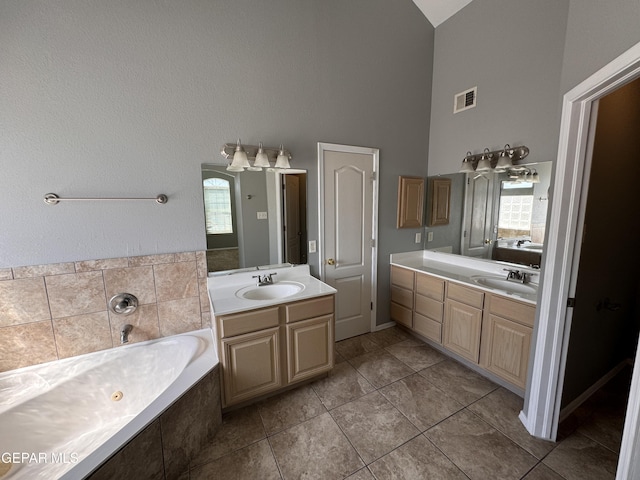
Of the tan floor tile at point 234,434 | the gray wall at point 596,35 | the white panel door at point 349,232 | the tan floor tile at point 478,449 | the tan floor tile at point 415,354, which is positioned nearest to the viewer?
the gray wall at point 596,35

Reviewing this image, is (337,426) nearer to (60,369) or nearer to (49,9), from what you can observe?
(60,369)

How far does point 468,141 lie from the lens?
2631 mm

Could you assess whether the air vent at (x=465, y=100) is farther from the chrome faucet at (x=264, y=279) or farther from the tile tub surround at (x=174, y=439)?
the tile tub surround at (x=174, y=439)

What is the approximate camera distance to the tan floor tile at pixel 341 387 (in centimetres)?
204

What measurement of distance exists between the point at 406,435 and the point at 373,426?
215 millimetres

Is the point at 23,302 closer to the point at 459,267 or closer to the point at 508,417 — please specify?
the point at 508,417

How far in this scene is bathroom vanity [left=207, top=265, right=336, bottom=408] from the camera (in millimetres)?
1797

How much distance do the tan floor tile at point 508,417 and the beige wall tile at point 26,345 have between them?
9.80 ft

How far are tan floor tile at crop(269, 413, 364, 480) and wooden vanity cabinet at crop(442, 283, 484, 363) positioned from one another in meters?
1.34

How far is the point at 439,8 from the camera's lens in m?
2.67

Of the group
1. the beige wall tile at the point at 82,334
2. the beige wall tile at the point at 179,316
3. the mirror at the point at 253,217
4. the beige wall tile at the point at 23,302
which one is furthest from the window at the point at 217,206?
the beige wall tile at the point at 23,302

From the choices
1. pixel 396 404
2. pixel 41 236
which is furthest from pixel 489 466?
pixel 41 236

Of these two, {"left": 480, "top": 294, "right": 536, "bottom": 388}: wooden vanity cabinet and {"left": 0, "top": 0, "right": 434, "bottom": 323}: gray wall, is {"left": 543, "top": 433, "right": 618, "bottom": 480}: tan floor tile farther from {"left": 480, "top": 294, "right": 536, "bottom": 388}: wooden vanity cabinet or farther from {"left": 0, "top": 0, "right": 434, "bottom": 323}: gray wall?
{"left": 0, "top": 0, "right": 434, "bottom": 323}: gray wall

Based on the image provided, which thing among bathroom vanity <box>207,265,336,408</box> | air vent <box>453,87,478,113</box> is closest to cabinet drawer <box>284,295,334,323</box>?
bathroom vanity <box>207,265,336,408</box>
